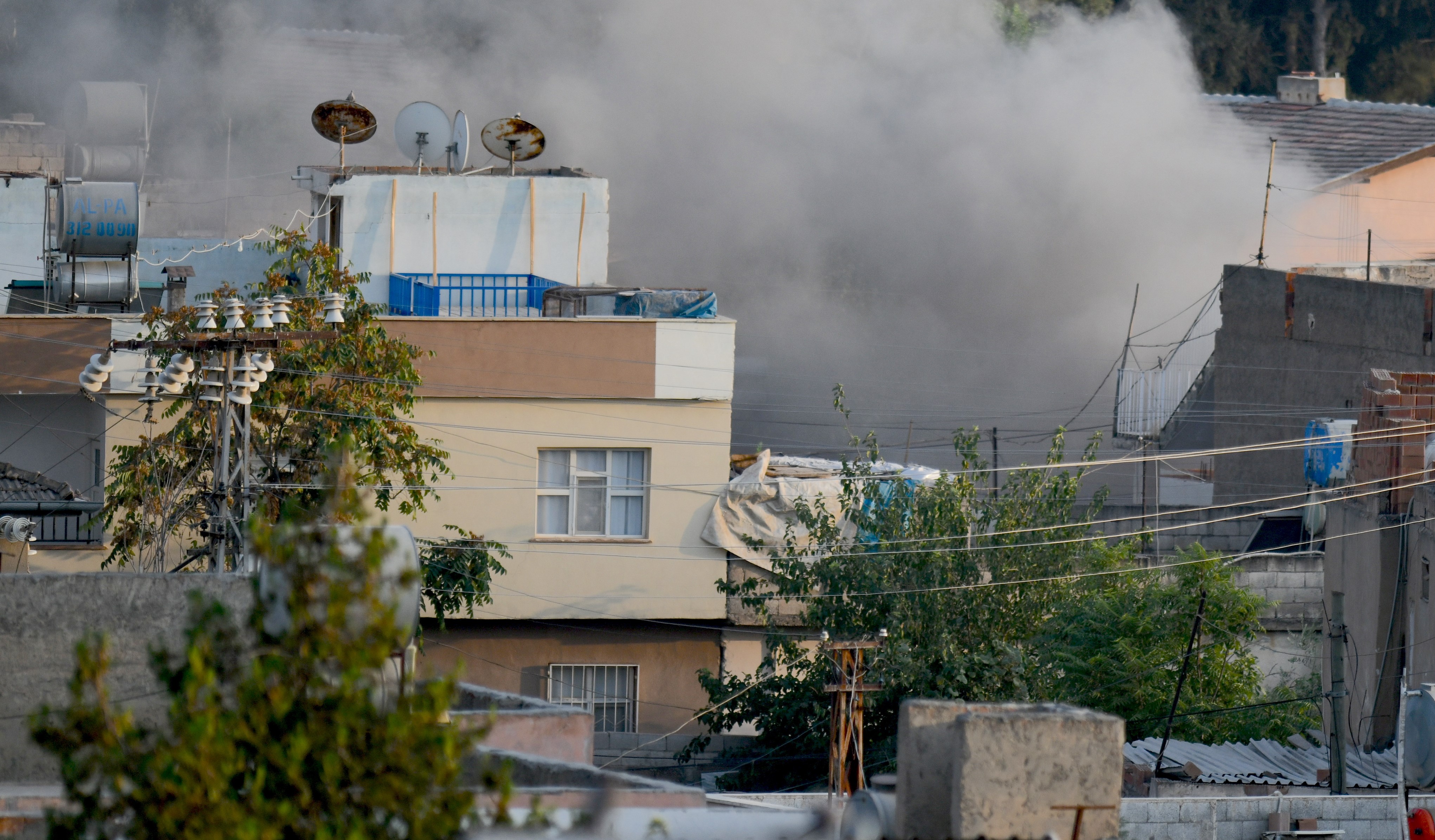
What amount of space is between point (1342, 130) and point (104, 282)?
79.1ft

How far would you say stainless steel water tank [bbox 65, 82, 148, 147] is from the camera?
31891 mm

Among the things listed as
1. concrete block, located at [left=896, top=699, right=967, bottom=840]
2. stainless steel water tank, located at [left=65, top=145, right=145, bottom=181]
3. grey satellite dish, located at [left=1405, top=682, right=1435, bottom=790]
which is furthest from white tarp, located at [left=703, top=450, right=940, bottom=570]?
stainless steel water tank, located at [left=65, top=145, right=145, bottom=181]

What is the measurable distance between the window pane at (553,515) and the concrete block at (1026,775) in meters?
13.2

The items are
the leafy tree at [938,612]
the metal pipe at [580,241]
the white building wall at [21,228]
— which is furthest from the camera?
the white building wall at [21,228]

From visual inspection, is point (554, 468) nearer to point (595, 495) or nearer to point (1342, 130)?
point (595, 495)

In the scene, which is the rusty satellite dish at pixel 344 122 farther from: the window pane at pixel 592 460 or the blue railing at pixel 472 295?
the window pane at pixel 592 460

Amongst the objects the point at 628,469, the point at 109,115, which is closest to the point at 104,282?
the point at 628,469

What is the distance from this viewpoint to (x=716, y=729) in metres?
16.4

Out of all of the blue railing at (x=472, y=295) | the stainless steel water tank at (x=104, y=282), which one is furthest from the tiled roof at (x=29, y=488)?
the blue railing at (x=472, y=295)

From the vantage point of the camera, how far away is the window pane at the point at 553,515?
17375mm

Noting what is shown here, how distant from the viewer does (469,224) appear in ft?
63.9

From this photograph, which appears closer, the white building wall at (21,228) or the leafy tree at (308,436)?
the leafy tree at (308,436)

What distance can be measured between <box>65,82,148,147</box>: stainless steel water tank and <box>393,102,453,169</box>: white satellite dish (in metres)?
13.3

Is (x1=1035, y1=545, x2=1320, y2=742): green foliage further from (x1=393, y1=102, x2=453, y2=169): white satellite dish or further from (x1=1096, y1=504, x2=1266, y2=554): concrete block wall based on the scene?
(x1=393, y1=102, x2=453, y2=169): white satellite dish
